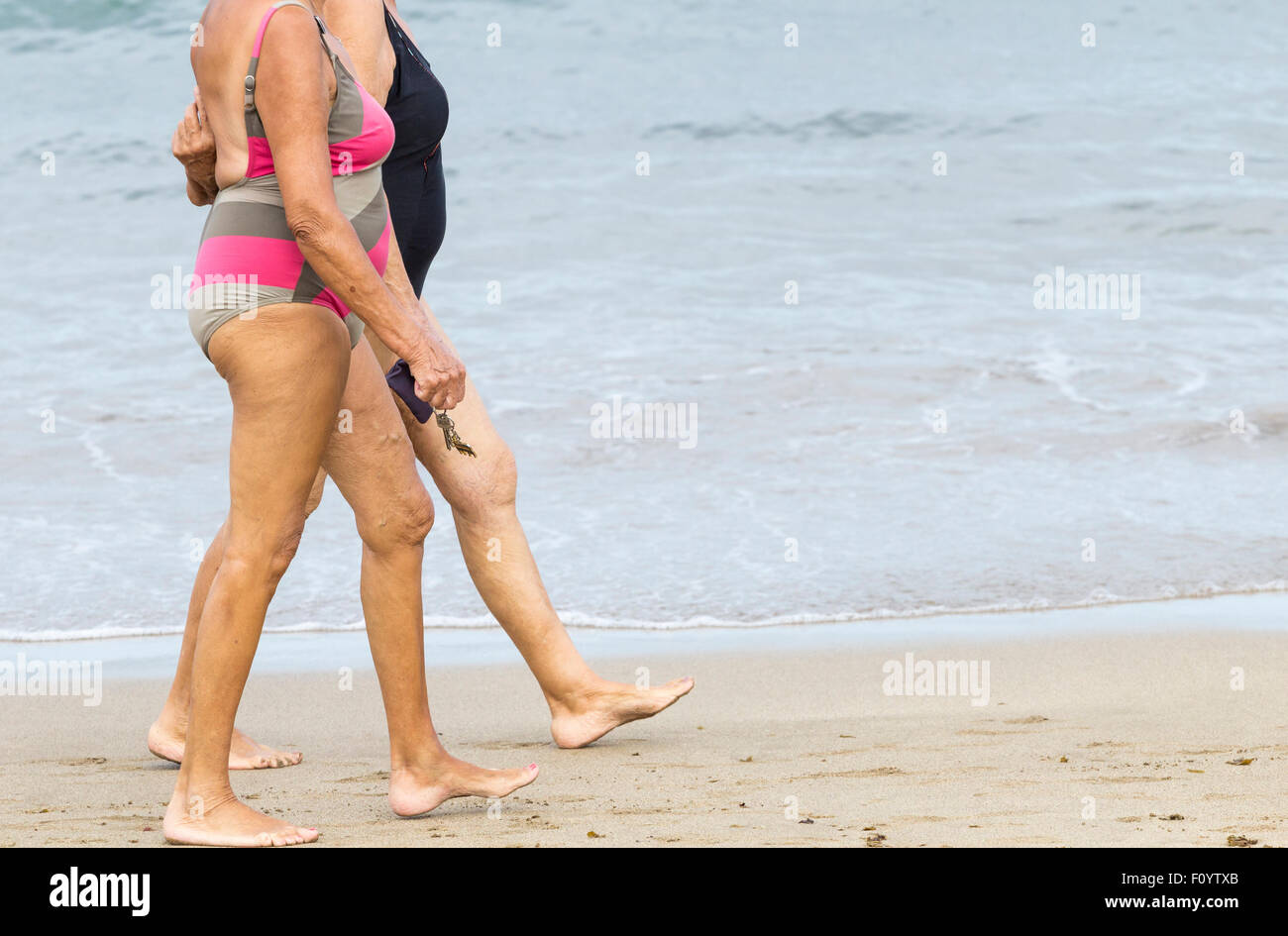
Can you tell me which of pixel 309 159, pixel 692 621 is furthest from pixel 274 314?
pixel 692 621

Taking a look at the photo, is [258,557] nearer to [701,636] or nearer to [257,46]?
[257,46]

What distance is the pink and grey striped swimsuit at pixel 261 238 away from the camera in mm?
2355

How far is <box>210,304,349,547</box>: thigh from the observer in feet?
7.67

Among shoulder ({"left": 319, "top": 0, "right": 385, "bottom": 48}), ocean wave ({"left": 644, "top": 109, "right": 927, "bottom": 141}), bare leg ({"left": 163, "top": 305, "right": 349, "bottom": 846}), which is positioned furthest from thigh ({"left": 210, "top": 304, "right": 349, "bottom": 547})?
ocean wave ({"left": 644, "top": 109, "right": 927, "bottom": 141})

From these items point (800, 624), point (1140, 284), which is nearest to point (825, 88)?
point (1140, 284)

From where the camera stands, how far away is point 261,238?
237 cm

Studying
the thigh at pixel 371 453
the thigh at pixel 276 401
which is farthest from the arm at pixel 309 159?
the thigh at pixel 371 453

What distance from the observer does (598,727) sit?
3.34 m

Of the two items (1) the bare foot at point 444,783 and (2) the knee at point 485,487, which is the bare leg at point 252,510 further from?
(2) the knee at point 485,487

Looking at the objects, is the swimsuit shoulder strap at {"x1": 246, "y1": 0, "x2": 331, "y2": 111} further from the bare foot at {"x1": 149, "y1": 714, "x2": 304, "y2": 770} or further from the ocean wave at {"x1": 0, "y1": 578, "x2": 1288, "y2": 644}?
the ocean wave at {"x1": 0, "y1": 578, "x2": 1288, "y2": 644}

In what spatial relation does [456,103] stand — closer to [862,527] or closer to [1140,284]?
[1140,284]

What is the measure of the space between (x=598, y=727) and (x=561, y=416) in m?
4.25

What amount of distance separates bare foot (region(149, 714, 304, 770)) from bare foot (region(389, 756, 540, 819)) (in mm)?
688

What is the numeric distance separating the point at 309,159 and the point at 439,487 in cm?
111
